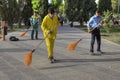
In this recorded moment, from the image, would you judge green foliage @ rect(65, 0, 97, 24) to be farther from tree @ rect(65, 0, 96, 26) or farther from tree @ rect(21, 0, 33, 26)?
tree @ rect(21, 0, 33, 26)

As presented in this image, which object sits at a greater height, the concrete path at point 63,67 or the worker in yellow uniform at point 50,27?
the worker in yellow uniform at point 50,27

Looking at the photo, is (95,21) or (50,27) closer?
(50,27)

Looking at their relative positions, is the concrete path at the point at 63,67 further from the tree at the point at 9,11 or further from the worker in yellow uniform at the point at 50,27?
the tree at the point at 9,11

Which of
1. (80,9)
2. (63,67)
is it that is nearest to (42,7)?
(80,9)

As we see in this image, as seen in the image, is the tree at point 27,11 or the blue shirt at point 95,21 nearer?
the blue shirt at point 95,21

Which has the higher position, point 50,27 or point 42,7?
point 42,7

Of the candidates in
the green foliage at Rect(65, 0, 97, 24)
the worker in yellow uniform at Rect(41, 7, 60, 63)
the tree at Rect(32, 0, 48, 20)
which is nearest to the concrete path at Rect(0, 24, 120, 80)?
the worker in yellow uniform at Rect(41, 7, 60, 63)

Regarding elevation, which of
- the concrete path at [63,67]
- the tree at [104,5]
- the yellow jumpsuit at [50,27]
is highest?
the tree at [104,5]

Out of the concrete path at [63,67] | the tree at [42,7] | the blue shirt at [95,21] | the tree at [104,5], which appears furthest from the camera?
the tree at [42,7]

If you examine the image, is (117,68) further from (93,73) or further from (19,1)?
(19,1)

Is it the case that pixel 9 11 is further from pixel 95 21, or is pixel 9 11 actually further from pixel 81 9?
pixel 95 21

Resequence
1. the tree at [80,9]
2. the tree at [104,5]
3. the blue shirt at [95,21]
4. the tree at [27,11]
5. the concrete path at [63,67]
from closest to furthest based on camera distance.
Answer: the concrete path at [63,67], the blue shirt at [95,21], the tree at [80,9], the tree at [27,11], the tree at [104,5]

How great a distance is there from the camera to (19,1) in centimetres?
4450

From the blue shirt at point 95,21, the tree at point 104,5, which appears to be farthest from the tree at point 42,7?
the blue shirt at point 95,21
